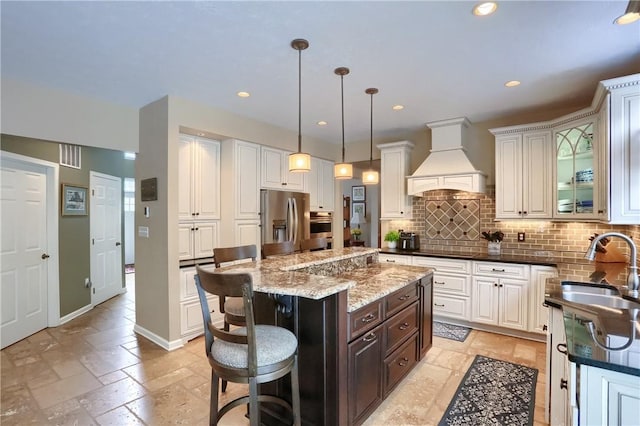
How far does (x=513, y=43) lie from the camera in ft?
7.55

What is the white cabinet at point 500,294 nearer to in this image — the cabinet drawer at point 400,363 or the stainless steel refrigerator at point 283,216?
the cabinet drawer at point 400,363

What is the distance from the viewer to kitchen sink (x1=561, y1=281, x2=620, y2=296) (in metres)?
2.14

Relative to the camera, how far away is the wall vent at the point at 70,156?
14.0 feet

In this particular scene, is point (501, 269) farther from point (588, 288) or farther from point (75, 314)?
point (75, 314)

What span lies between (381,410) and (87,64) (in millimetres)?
3659

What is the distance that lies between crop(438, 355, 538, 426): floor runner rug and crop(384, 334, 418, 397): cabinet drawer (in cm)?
38

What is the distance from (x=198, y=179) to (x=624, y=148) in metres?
4.17

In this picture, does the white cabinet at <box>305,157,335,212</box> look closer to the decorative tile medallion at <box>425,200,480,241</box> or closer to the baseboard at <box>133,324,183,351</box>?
the decorative tile medallion at <box>425,200,480,241</box>

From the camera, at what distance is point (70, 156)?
442 centimetres

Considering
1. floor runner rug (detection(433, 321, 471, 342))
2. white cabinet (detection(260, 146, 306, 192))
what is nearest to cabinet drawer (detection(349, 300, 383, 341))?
floor runner rug (detection(433, 321, 471, 342))

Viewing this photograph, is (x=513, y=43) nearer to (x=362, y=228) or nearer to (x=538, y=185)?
(x=538, y=185)

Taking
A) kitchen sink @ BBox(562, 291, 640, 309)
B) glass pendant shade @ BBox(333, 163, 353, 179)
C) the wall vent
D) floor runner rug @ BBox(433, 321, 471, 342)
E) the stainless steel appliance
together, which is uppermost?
the wall vent

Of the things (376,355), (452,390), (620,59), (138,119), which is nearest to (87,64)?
(138,119)

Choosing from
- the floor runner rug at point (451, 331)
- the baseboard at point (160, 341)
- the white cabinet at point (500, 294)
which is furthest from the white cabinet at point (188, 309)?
the white cabinet at point (500, 294)
